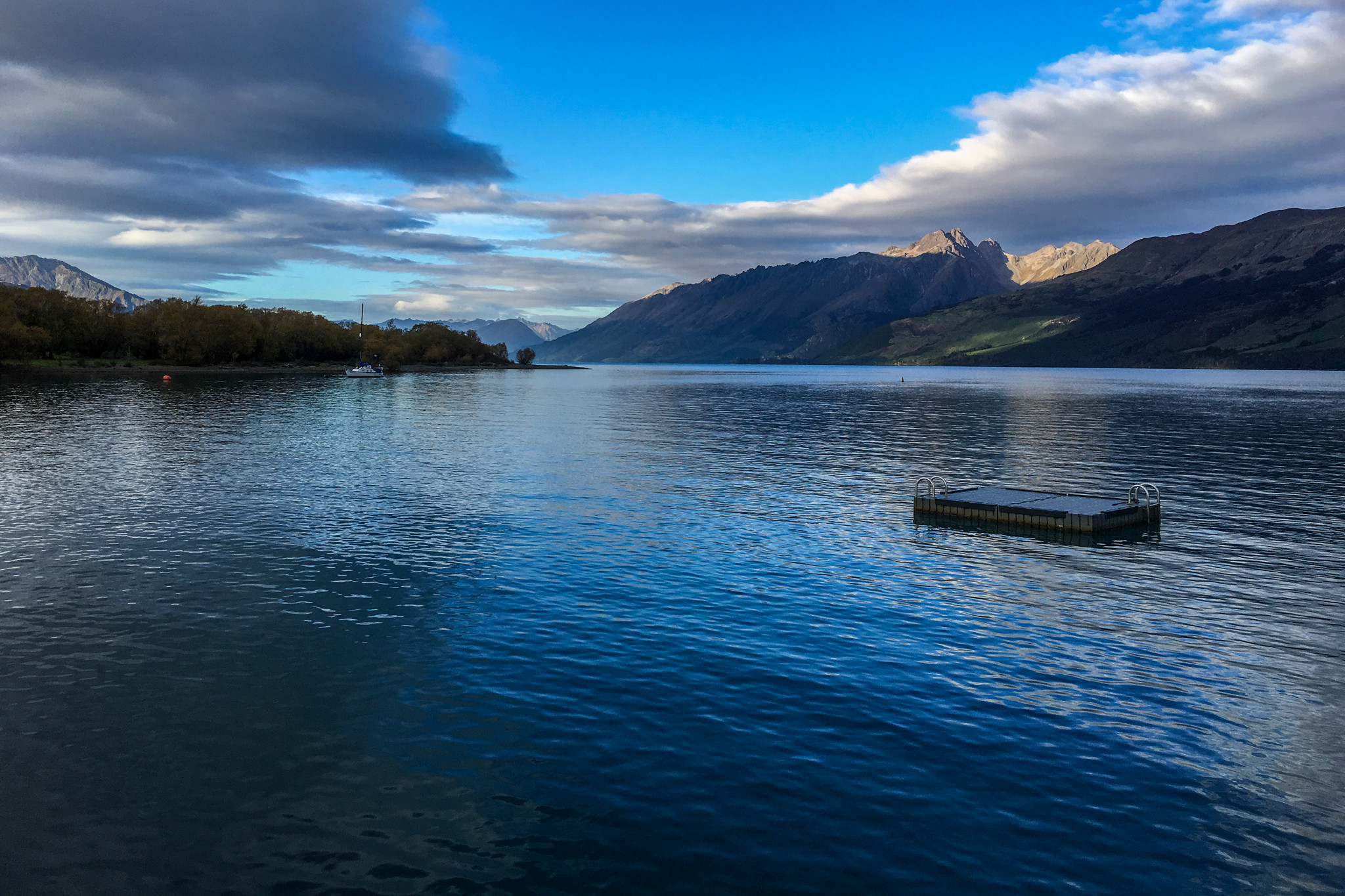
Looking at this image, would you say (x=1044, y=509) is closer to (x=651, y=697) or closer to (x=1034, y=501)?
(x=1034, y=501)

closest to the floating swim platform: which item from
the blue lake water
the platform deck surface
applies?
the platform deck surface

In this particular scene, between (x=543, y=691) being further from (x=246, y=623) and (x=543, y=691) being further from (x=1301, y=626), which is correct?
(x=1301, y=626)

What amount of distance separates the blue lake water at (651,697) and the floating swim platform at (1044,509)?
6.72 ft

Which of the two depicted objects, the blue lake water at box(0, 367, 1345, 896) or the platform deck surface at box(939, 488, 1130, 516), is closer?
the blue lake water at box(0, 367, 1345, 896)

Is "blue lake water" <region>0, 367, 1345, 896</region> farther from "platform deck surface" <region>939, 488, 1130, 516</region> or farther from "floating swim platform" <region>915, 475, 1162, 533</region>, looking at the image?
"platform deck surface" <region>939, 488, 1130, 516</region>

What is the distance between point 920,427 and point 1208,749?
101659 mm

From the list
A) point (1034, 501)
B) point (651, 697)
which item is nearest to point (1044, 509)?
point (1034, 501)

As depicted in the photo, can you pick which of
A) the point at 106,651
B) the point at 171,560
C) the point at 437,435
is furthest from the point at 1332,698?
the point at 437,435

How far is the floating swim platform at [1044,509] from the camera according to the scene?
49.7m

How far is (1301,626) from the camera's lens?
31.5 metres

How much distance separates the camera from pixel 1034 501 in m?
53.7

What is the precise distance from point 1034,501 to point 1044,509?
→ 2853 mm

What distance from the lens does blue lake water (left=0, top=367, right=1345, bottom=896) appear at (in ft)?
53.7

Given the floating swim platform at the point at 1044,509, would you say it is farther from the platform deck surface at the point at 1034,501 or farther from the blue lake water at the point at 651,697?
the blue lake water at the point at 651,697
